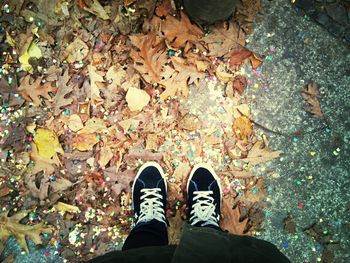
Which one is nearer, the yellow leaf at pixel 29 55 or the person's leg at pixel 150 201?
the person's leg at pixel 150 201

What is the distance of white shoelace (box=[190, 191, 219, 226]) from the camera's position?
2301 mm

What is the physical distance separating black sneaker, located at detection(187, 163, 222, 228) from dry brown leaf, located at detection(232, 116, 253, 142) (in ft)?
0.91

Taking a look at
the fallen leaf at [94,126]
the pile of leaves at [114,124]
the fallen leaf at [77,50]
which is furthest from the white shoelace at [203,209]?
the fallen leaf at [77,50]

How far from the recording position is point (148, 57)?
7.94 ft

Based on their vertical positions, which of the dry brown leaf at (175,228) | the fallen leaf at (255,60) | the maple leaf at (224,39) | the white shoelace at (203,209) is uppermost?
the maple leaf at (224,39)

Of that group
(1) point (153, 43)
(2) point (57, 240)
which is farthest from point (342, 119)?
(2) point (57, 240)

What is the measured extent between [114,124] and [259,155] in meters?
0.94

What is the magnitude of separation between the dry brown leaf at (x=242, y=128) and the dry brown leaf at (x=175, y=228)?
619mm

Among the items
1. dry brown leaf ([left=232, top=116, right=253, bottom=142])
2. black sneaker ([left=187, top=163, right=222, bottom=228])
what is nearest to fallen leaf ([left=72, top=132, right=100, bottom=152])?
black sneaker ([left=187, top=163, right=222, bottom=228])

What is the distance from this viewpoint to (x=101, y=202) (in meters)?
2.40

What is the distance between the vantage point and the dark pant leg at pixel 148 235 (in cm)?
208

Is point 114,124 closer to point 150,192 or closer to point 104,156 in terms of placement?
point 104,156

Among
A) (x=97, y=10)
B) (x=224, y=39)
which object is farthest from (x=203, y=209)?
(x=97, y=10)

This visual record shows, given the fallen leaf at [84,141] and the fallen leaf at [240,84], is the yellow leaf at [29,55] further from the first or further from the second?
the fallen leaf at [240,84]
